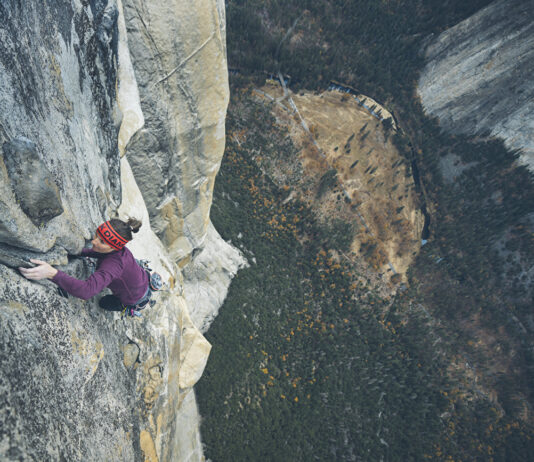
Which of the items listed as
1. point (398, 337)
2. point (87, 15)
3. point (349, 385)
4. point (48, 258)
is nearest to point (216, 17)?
point (87, 15)

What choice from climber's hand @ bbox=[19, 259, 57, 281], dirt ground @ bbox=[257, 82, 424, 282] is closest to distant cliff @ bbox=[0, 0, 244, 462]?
climber's hand @ bbox=[19, 259, 57, 281]

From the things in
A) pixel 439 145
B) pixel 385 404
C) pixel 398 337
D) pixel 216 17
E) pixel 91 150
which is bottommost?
pixel 385 404

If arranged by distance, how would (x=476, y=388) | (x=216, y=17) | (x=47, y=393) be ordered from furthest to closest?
(x=476, y=388), (x=216, y=17), (x=47, y=393)

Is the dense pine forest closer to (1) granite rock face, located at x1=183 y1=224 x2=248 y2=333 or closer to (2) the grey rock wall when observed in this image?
(1) granite rock face, located at x1=183 y1=224 x2=248 y2=333

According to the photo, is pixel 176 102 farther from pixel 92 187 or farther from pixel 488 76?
pixel 488 76

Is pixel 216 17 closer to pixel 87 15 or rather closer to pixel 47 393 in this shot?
pixel 87 15

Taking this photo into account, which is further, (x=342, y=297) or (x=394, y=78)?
(x=394, y=78)

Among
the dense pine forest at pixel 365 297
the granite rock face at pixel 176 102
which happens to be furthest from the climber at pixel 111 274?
the dense pine forest at pixel 365 297

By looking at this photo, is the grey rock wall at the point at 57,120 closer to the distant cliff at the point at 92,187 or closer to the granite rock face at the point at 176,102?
the distant cliff at the point at 92,187
